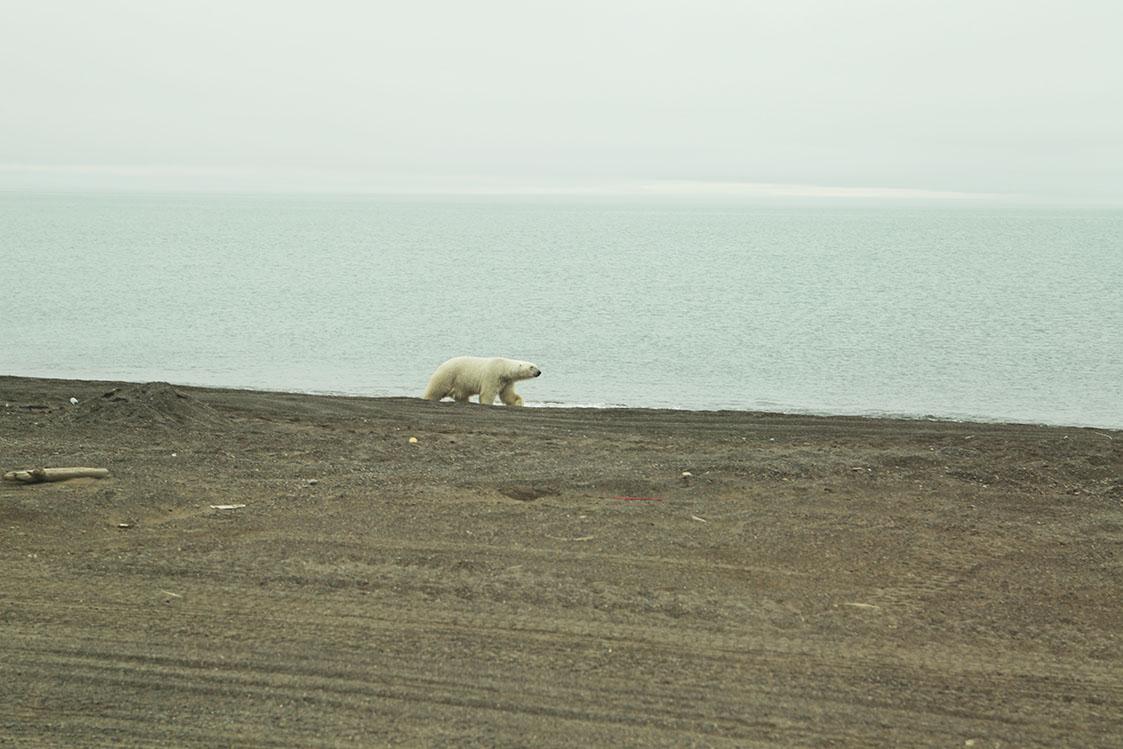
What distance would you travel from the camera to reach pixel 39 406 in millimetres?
15594

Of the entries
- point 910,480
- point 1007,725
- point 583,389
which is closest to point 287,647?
point 1007,725

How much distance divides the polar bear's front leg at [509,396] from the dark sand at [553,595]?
5218 millimetres

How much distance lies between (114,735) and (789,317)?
36651mm

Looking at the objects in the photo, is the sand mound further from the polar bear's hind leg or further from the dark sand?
the polar bear's hind leg

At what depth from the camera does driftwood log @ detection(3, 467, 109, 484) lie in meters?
10.2

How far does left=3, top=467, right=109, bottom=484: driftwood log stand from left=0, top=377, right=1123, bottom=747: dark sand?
135 mm

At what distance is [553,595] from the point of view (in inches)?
306

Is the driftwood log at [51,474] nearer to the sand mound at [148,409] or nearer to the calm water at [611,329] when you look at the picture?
the sand mound at [148,409]

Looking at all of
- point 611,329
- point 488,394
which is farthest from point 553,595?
point 611,329

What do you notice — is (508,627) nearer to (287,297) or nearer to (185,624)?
(185,624)

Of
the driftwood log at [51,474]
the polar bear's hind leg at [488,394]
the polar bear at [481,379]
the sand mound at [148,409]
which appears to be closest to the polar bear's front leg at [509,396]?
the polar bear at [481,379]

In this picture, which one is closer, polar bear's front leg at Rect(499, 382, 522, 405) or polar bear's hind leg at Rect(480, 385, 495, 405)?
polar bear's hind leg at Rect(480, 385, 495, 405)

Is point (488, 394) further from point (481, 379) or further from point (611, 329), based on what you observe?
point (611, 329)

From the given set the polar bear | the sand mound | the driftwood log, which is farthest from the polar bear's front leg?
the driftwood log
